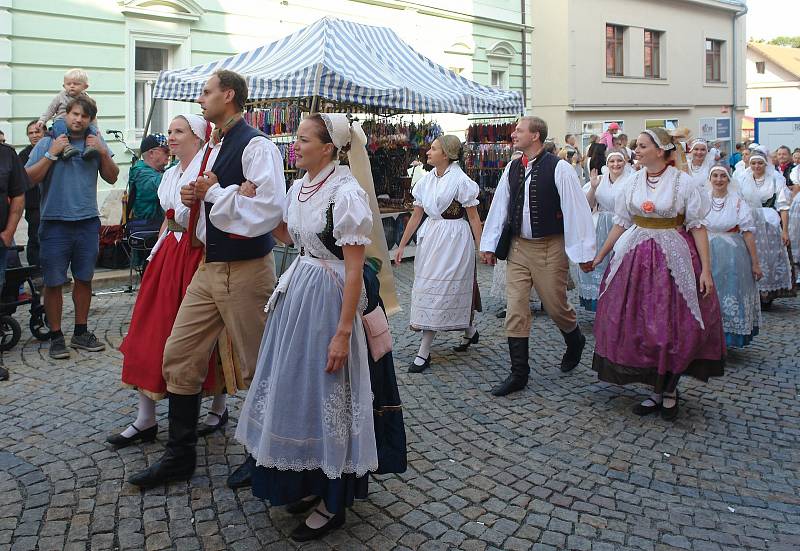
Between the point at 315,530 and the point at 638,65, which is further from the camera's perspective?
the point at 638,65

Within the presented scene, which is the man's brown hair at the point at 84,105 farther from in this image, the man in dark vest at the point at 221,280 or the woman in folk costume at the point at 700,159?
the woman in folk costume at the point at 700,159

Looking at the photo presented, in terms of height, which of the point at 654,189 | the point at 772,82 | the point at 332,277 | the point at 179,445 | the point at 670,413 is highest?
the point at 772,82

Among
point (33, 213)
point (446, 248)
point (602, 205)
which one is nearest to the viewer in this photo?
point (446, 248)

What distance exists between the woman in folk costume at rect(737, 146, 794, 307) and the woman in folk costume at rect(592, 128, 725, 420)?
12.0 ft

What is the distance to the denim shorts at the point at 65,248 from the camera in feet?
21.3

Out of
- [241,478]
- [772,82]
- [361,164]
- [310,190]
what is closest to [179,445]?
[241,478]

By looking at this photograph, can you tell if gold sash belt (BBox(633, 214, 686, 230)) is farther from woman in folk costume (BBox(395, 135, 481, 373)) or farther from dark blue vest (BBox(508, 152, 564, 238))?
woman in folk costume (BBox(395, 135, 481, 373))

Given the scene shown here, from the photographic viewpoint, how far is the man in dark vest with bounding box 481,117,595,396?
5734 mm

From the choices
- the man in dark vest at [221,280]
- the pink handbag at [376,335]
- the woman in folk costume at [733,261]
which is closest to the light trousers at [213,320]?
the man in dark vest at [221,280]

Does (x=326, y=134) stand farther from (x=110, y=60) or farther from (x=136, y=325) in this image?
(x=110, y=60)

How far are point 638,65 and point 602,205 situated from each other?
66.6 ft

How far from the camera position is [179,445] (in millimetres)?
3990

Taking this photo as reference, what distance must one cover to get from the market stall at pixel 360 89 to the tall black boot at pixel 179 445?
6186mm

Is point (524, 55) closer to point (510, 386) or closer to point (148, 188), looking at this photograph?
point (148, 188)
